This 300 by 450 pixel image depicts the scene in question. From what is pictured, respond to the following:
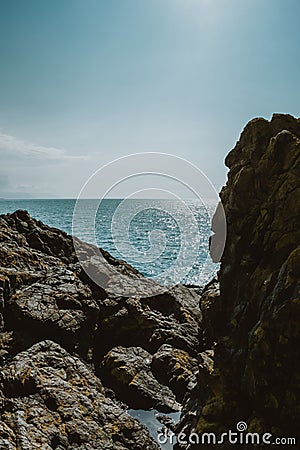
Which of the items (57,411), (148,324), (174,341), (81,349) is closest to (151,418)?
(57,411)

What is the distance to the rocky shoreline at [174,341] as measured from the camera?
11492 mm

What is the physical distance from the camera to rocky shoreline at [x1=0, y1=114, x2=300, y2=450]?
11492mm

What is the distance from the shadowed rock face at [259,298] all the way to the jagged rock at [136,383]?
2.32 m

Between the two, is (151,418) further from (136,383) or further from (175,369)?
(175,369)

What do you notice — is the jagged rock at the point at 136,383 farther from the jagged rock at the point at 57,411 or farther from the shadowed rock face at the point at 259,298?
the shadowed rock face at the point at 259,298

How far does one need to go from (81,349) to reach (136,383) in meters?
3.78

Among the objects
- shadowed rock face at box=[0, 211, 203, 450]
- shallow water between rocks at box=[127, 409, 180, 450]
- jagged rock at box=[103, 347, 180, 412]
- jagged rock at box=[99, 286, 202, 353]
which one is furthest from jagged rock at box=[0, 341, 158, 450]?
jagged rock at box=[99, 286, 202, 353]

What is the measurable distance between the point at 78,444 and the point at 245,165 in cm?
1503

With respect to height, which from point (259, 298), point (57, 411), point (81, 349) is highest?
point (259, 298)

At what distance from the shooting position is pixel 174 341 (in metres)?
21.6

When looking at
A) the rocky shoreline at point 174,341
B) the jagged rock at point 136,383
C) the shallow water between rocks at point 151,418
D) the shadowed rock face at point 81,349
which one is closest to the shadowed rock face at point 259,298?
the rocky shoreline at point 174,341

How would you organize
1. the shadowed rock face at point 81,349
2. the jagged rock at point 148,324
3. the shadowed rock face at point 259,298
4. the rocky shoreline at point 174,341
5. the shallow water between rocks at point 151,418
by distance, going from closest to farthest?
the shadowed rock face at point 259,298
the rocky shoreline at point 174,341
the shadowed rock face at point 81,349
the shallow water between rocks at point 151,418
the jagged rock at point 148,324

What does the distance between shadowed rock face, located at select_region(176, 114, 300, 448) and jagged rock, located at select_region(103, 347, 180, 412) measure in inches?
91.2

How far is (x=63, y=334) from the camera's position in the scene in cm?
1862
